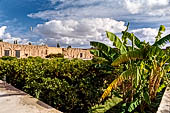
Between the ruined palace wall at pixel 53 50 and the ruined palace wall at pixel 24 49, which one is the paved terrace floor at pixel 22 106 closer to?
the ruined palace wall at pixel 24 49

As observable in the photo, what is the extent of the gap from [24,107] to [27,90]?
1628 mm

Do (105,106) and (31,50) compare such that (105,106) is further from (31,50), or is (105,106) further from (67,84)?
(31,50)

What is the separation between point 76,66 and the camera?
5.36 metres

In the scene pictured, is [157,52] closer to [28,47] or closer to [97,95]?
[97,95]

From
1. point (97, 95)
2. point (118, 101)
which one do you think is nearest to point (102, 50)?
point (97, 95)

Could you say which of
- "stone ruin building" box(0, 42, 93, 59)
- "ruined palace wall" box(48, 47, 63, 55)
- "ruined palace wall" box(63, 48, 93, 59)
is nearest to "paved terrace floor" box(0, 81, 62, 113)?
"stone ruin building" box(0, 42, 93, 59)

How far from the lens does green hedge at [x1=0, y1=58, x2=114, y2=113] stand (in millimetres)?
4145

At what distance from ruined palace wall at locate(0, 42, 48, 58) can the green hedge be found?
70.7ft

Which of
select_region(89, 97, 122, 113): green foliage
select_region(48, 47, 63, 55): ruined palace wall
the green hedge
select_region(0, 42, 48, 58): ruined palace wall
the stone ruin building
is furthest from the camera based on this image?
select_region(48, 47, 63, 55): ruined palace wall

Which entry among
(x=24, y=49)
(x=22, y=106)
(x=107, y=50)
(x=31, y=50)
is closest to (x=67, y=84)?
(x=22, y=106)

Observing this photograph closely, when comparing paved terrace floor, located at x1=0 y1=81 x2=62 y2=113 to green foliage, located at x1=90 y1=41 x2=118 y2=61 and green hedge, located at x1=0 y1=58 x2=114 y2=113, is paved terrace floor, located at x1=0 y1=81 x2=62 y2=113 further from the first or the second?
green foliage, located at x1=90 y1=41 x2=118 y2=61

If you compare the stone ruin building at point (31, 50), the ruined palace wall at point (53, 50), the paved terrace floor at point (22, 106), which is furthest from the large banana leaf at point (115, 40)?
the ruined palace wall at point (53, 50)

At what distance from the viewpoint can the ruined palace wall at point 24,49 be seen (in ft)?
81.0

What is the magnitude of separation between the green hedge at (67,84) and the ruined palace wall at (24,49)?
21564 millimetres
